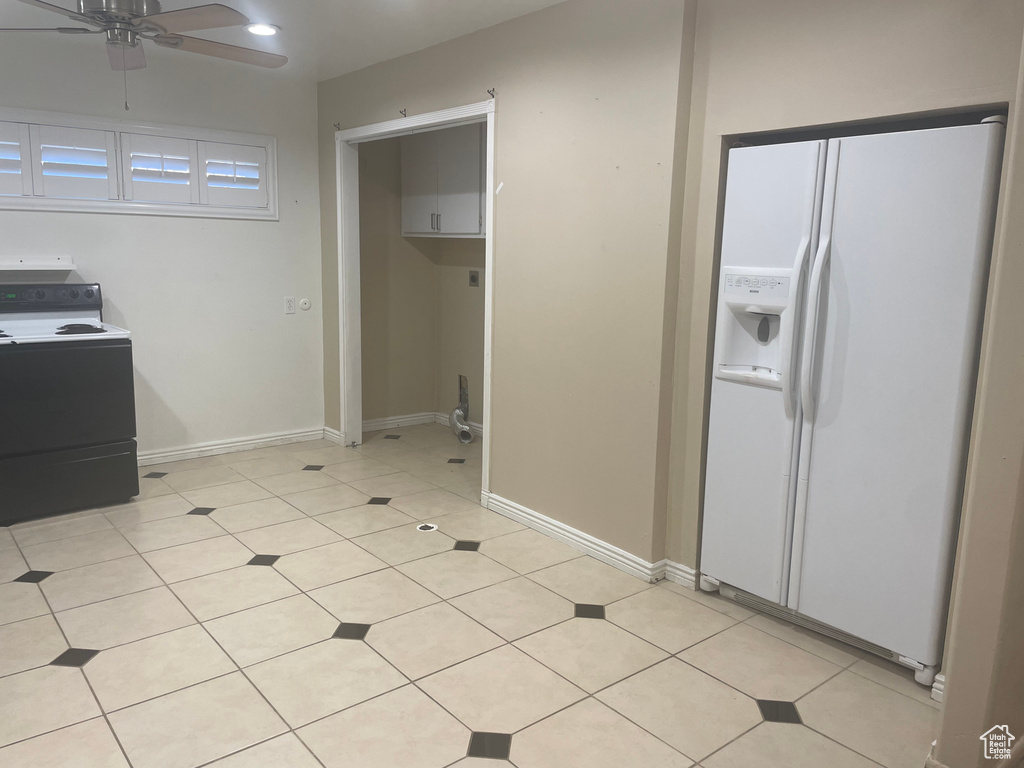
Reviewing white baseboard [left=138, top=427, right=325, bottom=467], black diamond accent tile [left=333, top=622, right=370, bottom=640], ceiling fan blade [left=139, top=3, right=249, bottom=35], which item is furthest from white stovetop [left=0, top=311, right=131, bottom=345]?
black diamond accent tile [left=333, top=622, right=370, bottom=640]

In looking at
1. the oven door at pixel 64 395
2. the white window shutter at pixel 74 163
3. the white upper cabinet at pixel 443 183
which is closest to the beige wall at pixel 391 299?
the white upper cabinet at pixel 443 183

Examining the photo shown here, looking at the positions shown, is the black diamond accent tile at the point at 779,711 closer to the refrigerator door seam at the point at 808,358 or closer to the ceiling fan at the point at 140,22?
the refrigerator door seam at the point at 808,358

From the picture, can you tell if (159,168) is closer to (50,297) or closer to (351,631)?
(50,297)

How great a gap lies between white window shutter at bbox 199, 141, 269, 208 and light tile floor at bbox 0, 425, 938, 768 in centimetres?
221

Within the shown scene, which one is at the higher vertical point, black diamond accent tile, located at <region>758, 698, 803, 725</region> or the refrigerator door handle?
the refrigerator door handle

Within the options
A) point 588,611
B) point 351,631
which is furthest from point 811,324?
point 351,631

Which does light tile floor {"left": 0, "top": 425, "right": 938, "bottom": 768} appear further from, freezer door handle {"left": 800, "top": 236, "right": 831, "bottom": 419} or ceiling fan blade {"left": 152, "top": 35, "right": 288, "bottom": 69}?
ceiling fan blade {"left": 152, "top": 35, "right": 288, "bottom": 69}

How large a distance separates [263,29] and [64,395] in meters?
2.19

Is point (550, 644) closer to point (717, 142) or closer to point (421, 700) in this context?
point (421, 700)

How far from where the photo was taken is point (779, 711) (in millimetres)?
2438

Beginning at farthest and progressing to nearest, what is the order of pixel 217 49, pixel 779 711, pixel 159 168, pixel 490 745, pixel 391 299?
pixel 391 299
pixel 159 168
pixel 217 49
pixel 779 711
pixel 490 745

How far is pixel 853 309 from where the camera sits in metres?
2.63

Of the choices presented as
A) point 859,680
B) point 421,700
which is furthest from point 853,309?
point 421,700

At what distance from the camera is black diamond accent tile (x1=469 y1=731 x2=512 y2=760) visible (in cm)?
Answer: 219
